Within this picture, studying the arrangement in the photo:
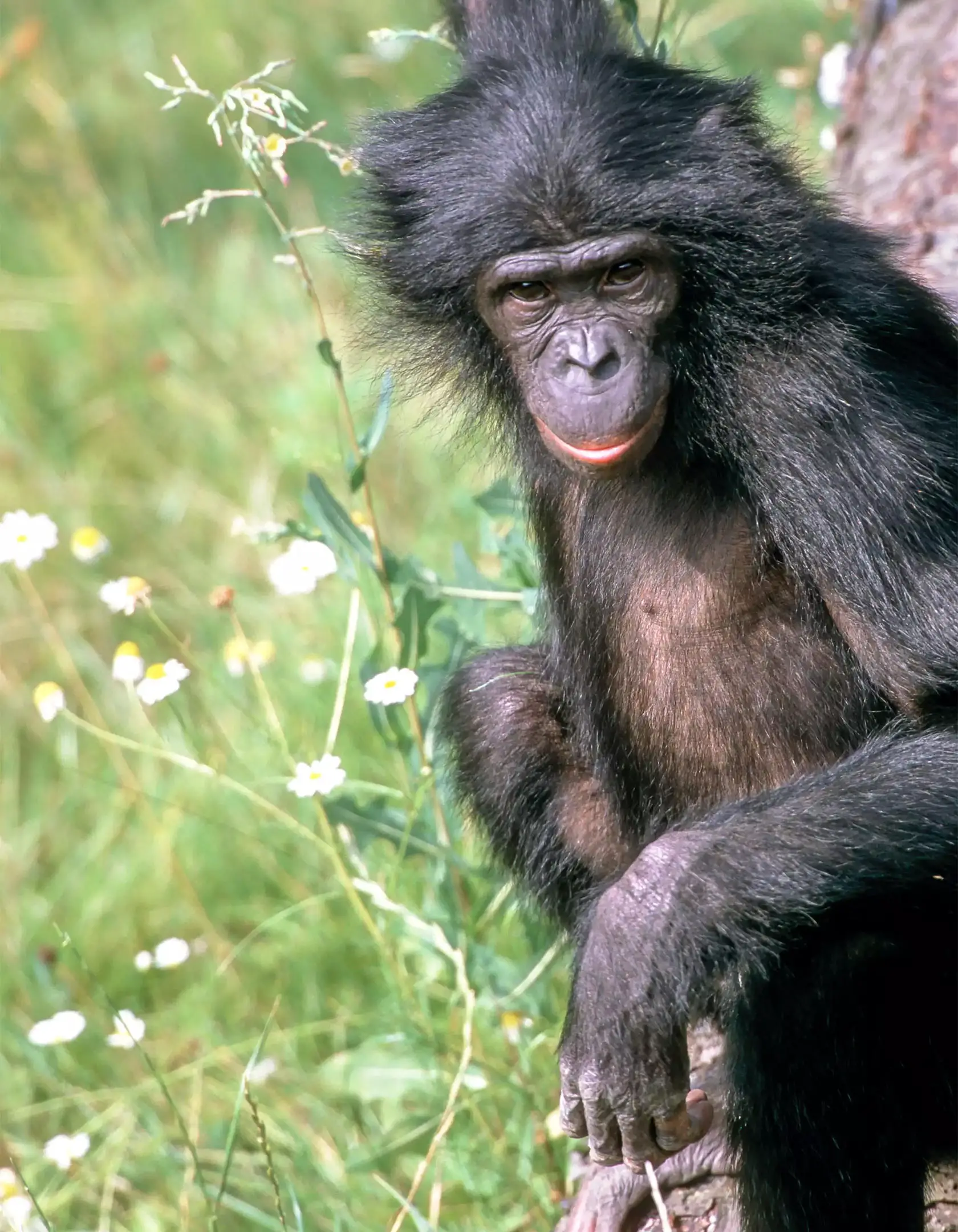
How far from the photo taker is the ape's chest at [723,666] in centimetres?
396

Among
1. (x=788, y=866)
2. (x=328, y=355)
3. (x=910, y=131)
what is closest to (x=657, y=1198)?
(x=788, y=866)

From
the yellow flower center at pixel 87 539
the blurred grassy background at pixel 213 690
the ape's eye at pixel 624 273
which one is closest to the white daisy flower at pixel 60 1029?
the blurred grassy background at pixel 213 690

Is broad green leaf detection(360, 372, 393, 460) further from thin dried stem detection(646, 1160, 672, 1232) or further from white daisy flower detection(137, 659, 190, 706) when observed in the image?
thin dried stem detection(646, 1160, 672, 1232)

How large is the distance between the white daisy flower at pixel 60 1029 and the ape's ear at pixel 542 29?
8.86 ft

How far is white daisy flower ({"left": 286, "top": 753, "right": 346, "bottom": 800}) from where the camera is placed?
13.3ft

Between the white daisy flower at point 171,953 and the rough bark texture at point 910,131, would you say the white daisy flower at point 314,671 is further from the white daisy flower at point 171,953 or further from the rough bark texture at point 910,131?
the rough bark texture at point 910,131

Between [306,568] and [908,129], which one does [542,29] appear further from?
[908,129]

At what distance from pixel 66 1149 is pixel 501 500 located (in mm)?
2169

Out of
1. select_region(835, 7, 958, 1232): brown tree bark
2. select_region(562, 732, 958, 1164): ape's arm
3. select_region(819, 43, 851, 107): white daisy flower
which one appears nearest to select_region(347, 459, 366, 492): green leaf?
select_region(562, 732, 958, 1164): ape's arm

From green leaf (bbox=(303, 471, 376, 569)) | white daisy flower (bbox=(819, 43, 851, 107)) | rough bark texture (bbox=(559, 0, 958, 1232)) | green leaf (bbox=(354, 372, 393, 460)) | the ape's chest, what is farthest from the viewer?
white daisy flower (bbox=(819, 43, 851, 107))

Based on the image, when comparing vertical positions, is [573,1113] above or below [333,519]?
below

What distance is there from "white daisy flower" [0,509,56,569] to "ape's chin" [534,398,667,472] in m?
1.72

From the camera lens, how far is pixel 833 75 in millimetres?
6996

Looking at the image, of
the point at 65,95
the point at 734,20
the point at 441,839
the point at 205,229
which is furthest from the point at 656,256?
the point at 65,95
